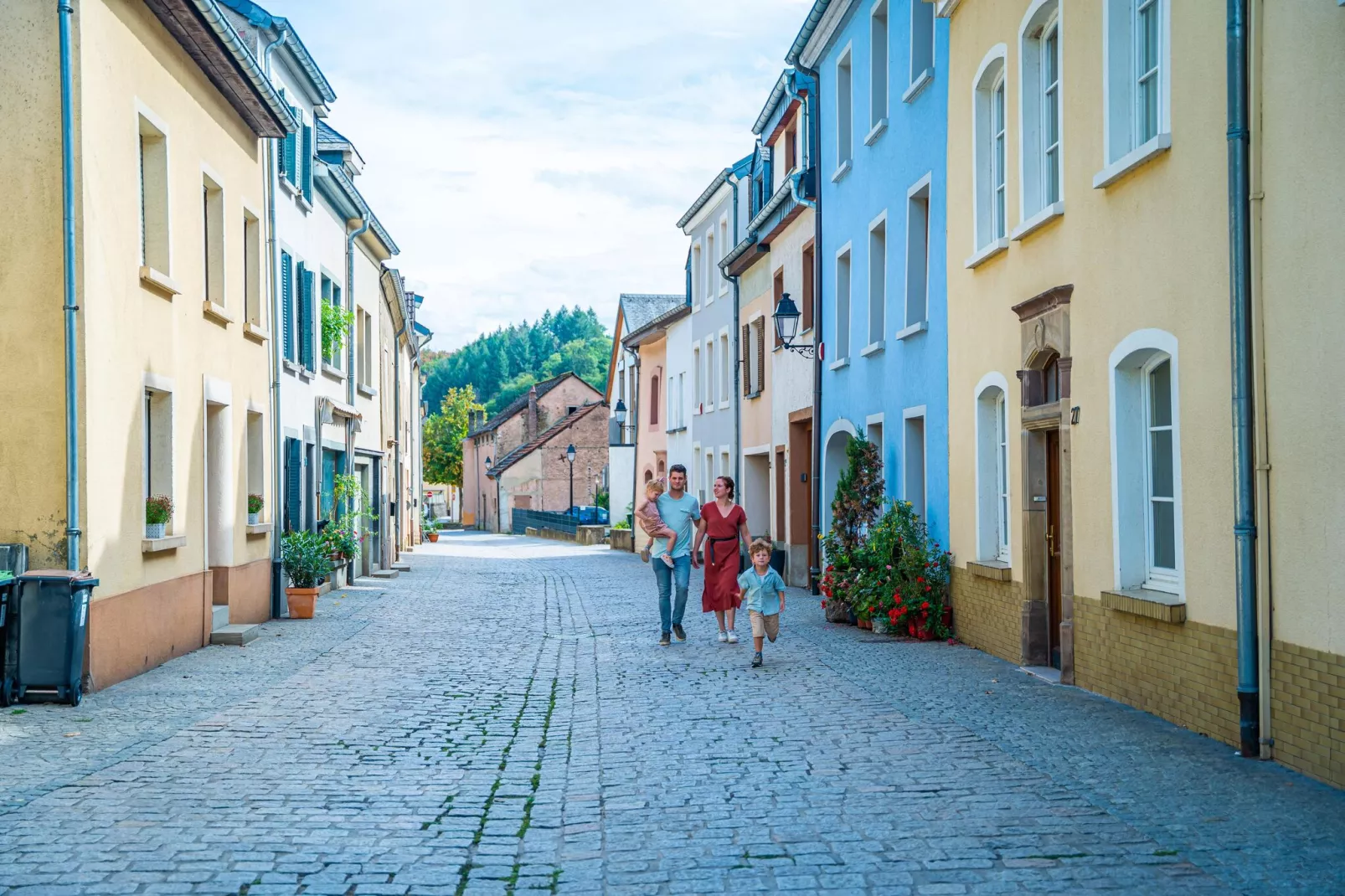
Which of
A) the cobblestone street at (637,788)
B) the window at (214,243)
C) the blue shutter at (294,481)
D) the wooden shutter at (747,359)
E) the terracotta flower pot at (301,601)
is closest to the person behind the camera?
the cobblestone street at (637,788)

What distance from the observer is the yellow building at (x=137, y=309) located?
1070 centimetres

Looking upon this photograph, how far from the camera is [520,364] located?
447ft

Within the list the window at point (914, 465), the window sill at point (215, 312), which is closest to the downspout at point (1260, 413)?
the window at point (914, 465)

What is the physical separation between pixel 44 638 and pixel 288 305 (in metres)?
10.1

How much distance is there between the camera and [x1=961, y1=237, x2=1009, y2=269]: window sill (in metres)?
12.6

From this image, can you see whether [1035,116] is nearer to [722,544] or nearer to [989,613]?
[989,613]

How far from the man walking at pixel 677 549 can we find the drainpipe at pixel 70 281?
219 inches

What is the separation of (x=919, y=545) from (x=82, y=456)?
8.40m

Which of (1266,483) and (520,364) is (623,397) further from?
(520,364)

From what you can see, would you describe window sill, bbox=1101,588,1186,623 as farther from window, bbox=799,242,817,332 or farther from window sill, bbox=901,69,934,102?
window, bbox=799,242,817,332

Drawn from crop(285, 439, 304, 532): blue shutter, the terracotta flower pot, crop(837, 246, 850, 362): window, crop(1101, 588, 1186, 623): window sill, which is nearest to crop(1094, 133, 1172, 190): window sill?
crop(1101, 588, 1186, 623): window sill

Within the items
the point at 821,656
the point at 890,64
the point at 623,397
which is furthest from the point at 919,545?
the point at 623,397

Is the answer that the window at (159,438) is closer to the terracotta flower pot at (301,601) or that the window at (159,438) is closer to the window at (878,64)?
the terracotta flower pot at (301,601)

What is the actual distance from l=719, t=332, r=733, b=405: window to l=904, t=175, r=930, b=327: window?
532 inches
